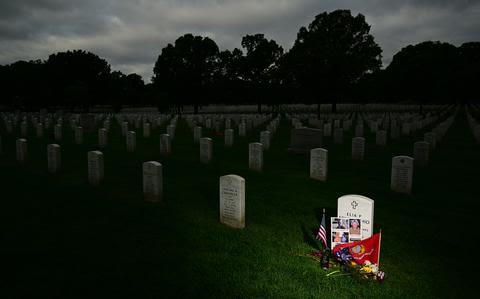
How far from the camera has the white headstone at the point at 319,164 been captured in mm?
10562

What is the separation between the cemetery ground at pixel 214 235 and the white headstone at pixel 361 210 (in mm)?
618

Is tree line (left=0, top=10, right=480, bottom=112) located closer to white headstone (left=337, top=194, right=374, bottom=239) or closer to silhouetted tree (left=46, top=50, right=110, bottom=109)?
silhouetted tree (left=46, top=50, right=110, bottom=109)

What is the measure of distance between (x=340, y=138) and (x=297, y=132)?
194 inches

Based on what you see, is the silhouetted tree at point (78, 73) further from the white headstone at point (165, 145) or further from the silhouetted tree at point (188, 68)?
the white headstone at point (165, 145)

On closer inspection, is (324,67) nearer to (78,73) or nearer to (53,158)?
(53,158)

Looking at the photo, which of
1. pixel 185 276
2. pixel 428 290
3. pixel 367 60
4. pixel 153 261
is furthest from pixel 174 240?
pixel 367 60

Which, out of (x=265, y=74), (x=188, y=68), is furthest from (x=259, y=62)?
(x=188, y=68)

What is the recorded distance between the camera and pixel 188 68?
52406 mm

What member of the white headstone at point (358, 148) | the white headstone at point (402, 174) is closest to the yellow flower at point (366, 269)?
the white headstone at point (402, 174)

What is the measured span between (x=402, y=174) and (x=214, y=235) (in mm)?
5780

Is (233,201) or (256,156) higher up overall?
(256,156)

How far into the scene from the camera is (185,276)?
193 inches

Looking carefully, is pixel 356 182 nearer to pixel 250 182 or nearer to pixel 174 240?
pixel 250 182

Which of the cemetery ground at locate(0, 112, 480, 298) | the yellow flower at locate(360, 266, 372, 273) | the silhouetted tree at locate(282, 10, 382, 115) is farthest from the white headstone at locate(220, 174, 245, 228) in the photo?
the silhouetted tree at locate(282, 10, 382, 115)
